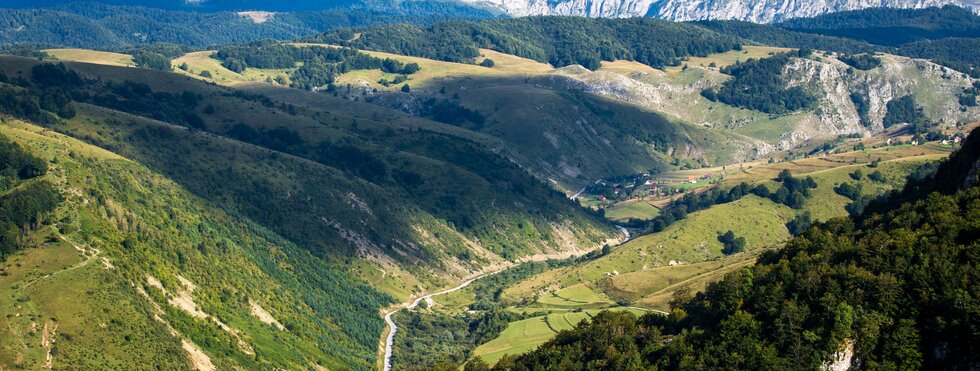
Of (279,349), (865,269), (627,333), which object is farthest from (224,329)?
(865,269)

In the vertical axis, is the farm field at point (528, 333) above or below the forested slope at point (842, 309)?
below

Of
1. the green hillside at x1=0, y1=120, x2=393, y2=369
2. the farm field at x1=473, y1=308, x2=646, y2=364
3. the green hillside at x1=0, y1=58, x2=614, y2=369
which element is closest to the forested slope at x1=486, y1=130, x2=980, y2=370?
the farm field at x1=473, y1=308, x2=646, y2=364

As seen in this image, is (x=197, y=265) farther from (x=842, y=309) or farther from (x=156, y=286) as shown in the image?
(x=842, y=309)

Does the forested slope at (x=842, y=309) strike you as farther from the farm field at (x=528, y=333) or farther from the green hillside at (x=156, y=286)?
→ the green hillside at (x=156, y=286)

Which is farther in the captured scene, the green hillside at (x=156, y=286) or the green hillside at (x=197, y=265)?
the green hillside at (x=197, y=265)

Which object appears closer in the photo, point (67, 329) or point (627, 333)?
point (627, 333)

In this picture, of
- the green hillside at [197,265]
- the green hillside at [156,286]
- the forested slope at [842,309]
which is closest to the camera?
the forested slope at [842,309]

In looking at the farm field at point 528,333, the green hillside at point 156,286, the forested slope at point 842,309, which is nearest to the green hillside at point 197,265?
the green hillside at point 156,286

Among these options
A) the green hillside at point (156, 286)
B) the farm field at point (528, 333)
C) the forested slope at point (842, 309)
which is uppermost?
the forested slope at point (842, 309)

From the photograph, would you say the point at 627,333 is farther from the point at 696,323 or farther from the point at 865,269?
the point at 865,269

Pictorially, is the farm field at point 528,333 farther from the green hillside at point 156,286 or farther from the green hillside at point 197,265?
the green hillside at point 156,286

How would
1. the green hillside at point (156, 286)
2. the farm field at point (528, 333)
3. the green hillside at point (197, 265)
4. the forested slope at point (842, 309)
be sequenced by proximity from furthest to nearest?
1. the farm field at point (528, 333)
2. the green hillside at point (197, 265)
3. the green hillside at point (156, 286)
4. the forested slope at point (842, 309)
